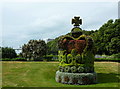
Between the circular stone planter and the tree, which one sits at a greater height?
the tree

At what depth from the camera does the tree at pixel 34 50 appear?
45.7m

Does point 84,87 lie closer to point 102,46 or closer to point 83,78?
point 83,78

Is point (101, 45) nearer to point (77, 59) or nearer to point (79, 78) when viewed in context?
point (77, 59)

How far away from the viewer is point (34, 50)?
45.9 metres

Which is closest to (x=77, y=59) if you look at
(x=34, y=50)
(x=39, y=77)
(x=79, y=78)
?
(x=79, y=78)

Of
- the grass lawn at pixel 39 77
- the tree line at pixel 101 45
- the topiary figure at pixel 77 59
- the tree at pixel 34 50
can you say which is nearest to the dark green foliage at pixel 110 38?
the tree line at pixel 101 45

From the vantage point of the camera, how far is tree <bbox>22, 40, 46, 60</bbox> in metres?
45.7

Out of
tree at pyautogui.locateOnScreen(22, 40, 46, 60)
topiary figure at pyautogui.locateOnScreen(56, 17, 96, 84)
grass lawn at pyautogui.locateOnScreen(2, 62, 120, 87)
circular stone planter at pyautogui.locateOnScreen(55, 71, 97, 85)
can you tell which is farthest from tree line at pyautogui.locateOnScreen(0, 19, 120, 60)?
circular stone planter at pyautogui.locateOnScreen(55, 71, 97, 85)

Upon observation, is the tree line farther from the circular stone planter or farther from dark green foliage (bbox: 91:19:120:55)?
the circular stone planter

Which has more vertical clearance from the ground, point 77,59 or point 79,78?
point 77,59

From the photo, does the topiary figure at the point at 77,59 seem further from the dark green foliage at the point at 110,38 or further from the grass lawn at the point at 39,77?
the dark green foliage at the point at 110,38

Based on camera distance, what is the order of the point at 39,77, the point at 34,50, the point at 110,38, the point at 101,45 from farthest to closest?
the point at 101,45 → the point at 34,50 → the point at 110,38 → the point at 39,77

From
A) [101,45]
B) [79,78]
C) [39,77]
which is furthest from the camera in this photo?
[101,45]

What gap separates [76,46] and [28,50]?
28818mm
